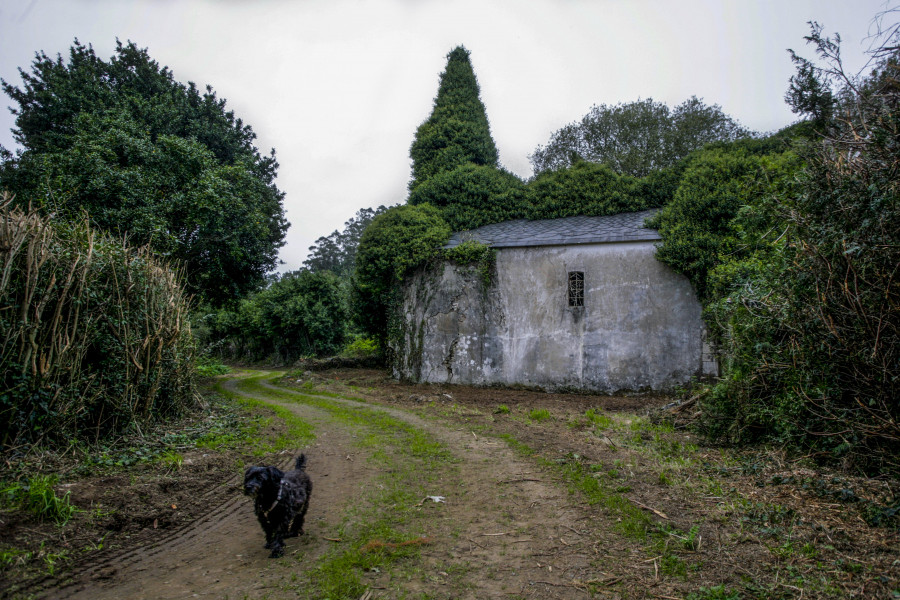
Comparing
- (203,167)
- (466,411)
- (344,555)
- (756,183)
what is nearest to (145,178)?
(203,167)

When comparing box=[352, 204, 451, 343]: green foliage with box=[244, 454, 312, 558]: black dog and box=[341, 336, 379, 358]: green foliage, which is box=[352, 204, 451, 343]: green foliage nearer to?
box=[341, 336, 379, 358]: green foliage

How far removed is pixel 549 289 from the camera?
14.0 meters

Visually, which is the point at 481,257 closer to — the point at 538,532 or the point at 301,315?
the point at 538,532

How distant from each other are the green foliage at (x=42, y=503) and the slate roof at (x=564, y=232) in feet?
40.0

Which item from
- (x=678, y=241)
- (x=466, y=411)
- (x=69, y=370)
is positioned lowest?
(x=466, y=411)

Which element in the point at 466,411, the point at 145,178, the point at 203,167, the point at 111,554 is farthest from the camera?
the point at 203,167

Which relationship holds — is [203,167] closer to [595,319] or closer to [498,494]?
[595,319]

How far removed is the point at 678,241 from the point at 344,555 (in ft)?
38.3

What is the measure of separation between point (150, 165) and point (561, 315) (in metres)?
13.2

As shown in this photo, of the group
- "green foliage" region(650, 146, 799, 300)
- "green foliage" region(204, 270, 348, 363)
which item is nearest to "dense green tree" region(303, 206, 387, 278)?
"green foliage" region(204, 270, 348, 363)

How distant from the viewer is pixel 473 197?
18578mm

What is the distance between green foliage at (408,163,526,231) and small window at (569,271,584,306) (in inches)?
207

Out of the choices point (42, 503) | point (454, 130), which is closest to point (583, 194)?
point (454, 130)

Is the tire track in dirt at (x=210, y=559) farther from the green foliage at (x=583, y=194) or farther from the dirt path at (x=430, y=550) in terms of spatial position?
the green foliage at (x=583, y=194)
